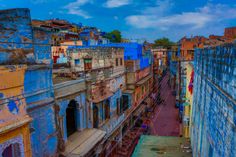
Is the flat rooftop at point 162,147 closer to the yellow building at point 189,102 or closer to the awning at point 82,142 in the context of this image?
the awning at point 82,142

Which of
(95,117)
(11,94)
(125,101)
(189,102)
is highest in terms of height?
(11,94)

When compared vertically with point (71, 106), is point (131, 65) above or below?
above

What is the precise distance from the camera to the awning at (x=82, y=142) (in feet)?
32.4

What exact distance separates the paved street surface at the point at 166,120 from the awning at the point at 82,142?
1188 centimetres

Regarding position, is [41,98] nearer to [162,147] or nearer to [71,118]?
[71,118]

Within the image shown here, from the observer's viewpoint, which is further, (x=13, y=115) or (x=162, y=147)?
(x=162, y=147)

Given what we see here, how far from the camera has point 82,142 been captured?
10.9 m

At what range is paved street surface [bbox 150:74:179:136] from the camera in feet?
73.1

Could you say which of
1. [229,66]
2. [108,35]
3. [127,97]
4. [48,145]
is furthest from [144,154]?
[108,35]

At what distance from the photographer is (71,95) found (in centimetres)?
1093

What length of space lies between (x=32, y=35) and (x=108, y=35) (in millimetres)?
46531

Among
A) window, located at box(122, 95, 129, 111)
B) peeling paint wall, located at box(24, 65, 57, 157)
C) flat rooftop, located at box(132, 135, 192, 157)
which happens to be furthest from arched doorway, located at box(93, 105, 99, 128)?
window, located at box(122, 95, 129, 111)

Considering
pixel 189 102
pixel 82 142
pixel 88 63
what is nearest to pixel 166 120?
pixel 189 102

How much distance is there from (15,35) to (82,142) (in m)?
6.83
